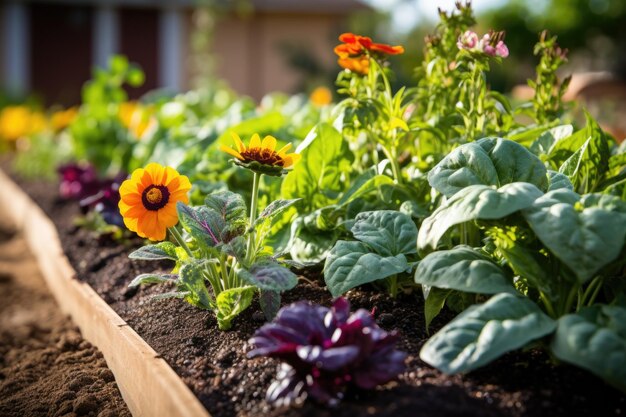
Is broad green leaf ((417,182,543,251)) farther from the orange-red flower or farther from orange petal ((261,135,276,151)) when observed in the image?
the orange-red flower

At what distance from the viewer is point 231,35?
17094 mm

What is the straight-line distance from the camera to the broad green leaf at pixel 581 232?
4.65ft

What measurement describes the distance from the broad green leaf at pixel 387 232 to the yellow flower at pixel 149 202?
0.53 metres

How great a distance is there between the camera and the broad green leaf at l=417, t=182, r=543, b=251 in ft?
4.89

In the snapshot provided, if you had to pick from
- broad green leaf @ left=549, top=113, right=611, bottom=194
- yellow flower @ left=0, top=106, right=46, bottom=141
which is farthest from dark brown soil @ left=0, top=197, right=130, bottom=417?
yellow flower @ left=0, top=106, right=46, bottom=141

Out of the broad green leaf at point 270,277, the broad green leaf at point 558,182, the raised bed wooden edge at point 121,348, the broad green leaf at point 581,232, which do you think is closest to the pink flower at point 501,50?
the broad green leaf at point 558,182

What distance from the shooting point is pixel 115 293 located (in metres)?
2.54

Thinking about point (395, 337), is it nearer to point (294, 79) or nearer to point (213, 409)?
point (213, 409)

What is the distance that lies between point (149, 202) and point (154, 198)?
0.06 ft

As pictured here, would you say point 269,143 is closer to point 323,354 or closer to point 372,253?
point 372,253

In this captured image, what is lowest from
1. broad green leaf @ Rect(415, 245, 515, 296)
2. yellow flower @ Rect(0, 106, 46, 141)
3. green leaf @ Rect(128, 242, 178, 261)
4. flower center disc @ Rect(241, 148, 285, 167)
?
yellow flower @ Rect(0, 106, 46, 141)

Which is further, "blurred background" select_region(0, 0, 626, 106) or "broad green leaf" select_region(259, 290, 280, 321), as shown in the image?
"blurred background" select_region(0, 0, 626, 106)

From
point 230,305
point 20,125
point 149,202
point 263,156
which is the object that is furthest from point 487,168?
point 20,125

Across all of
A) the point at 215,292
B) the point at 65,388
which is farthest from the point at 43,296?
the point at 215,292
